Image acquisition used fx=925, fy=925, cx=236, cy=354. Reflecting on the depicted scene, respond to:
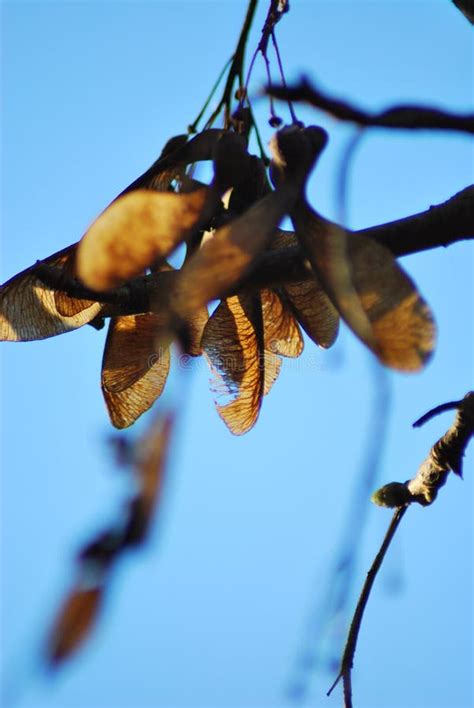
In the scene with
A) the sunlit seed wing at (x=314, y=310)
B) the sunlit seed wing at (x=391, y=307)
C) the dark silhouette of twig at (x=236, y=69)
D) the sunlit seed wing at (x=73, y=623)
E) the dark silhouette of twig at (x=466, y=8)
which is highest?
the dark silhouette of twig at (x=466, y=8)

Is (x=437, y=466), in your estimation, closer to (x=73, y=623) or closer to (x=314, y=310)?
(x=314, y=310)

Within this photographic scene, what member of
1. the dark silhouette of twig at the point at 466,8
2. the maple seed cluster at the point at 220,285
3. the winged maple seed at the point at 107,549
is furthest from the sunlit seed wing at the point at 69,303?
the winged maple seed at the point at 107,549

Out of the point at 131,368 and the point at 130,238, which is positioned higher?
the point at 131,368

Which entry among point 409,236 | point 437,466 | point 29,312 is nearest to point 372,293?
point 409,236

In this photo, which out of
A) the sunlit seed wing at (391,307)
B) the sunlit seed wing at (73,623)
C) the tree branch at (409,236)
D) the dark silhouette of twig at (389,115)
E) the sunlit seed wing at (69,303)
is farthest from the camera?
the sunlit seed wing at (69,303)

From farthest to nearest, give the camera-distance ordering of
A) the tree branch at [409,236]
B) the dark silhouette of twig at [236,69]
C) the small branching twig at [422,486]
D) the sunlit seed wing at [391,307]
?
the dark silhouette of twig at [236,69] → the small branching twig at [422,486] → the tree branch at [409,236] → the sunlit seed wing at [391,307]

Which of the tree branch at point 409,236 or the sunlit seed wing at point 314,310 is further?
the sunlit seed wing at point 314,310

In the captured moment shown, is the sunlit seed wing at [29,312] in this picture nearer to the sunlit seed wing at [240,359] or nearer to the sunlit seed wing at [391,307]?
the sunlit seed wing at [240,359]

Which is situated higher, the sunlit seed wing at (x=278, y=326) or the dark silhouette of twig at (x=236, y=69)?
the dark silhouette of twig at (x=236, y=69)

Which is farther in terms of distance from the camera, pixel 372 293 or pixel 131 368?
pixel 131 368
